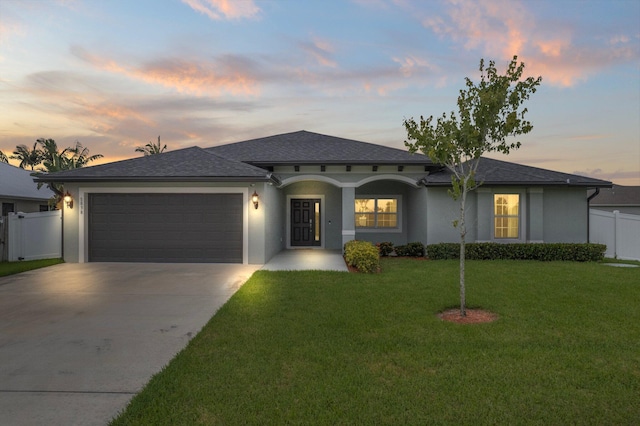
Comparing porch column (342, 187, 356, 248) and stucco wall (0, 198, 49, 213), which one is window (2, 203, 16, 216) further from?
porch column (342, 187, 356, 248)

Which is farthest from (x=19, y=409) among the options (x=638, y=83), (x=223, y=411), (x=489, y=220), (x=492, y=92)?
(x=638, y=83)

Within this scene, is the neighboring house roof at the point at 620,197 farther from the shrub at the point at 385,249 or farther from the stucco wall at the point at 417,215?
the shrub at the point at 385,249

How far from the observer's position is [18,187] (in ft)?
63.7

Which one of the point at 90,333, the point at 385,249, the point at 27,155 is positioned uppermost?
the point at 27,155

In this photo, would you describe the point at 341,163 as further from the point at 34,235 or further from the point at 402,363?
the point at 34,235

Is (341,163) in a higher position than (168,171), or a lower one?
higher

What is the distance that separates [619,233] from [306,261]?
12200mm

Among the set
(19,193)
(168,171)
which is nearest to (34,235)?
(168,171)

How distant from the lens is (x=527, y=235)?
1390cm

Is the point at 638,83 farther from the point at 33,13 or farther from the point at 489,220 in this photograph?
the point at 33,13

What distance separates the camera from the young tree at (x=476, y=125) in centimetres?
630

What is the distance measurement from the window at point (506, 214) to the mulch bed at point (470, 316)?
8.49m

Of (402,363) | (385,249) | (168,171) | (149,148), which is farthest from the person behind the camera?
(149,148)

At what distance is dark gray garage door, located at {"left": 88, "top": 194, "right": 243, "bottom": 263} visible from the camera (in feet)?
40.4
